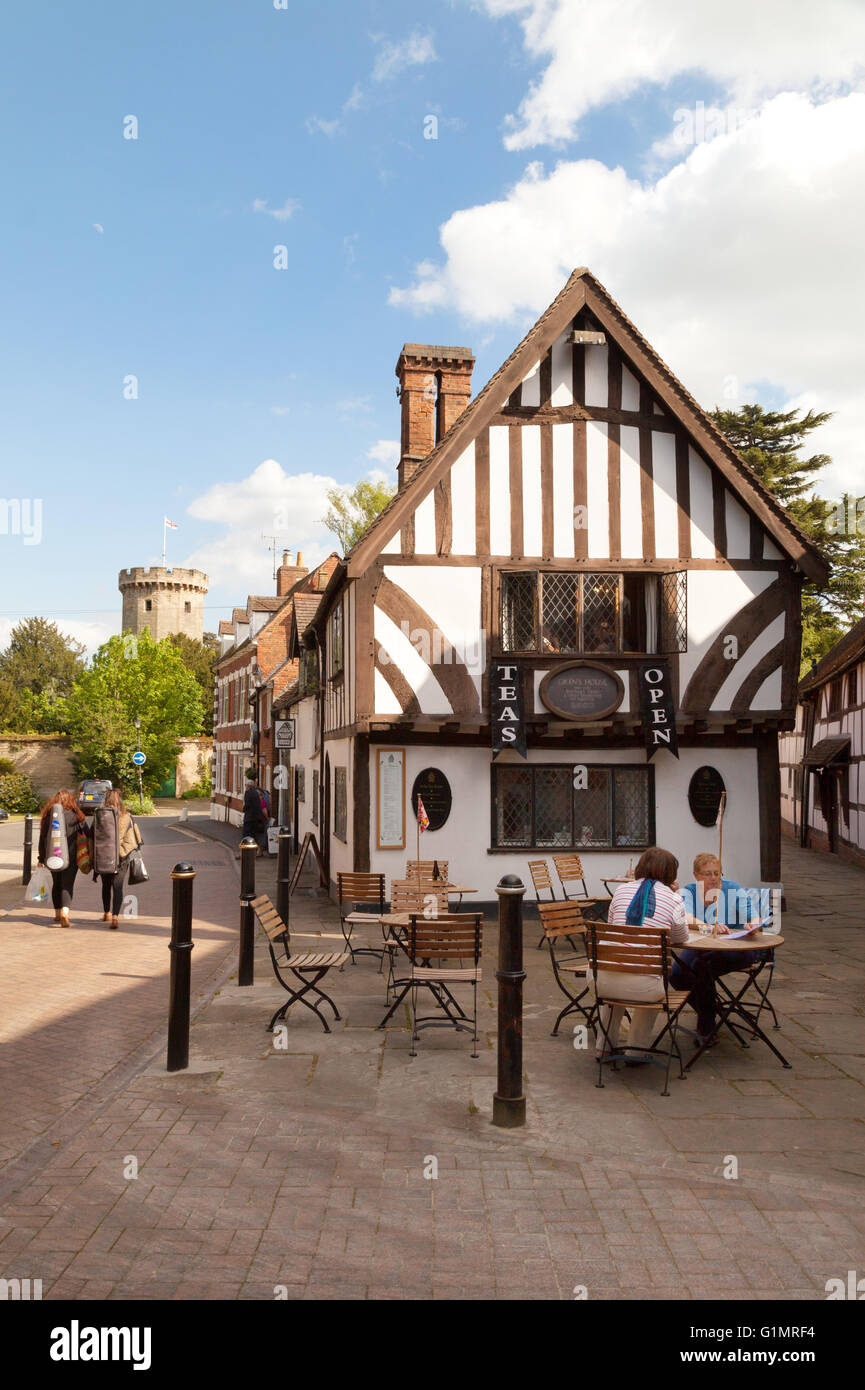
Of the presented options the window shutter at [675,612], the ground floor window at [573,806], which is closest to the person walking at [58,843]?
the ground floor window at [573,806]

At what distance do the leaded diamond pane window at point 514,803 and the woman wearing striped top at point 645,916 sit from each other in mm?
6873

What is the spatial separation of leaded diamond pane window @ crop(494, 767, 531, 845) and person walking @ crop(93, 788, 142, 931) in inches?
195

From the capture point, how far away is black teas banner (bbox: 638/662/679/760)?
14031 mm

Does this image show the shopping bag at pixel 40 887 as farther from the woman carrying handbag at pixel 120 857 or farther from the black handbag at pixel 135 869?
the black handbag at pixel 135 869

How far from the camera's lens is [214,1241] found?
4547 mm

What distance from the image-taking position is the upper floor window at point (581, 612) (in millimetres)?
14227

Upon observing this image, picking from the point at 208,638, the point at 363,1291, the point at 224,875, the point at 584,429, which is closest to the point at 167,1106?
the point at 363,1291

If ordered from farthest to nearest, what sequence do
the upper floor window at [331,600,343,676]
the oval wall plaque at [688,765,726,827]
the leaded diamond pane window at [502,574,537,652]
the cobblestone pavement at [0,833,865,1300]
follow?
the upper floor window at [331,600,343,676]
the oval wall plaque at [688,765,726,827]
the leaded diamond pane window at [502,574,537,652]
the cobblestone pavement at [0,833,865,1300]

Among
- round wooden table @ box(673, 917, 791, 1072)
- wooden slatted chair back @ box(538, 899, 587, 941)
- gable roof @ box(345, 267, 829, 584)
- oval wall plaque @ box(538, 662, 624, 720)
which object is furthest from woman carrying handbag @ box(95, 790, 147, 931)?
round wooden table @ box(673, 917, 791, 1072)

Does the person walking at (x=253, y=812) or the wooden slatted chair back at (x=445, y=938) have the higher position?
the person walking at (x=253, y=812)

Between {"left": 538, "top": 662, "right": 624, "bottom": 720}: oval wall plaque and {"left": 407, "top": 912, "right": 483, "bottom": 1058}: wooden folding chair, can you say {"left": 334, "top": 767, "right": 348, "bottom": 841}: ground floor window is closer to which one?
{"left": 538, "top": 662, "right": 624, "bottom": 720}: oval wall plaque

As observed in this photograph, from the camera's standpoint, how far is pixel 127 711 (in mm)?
53094

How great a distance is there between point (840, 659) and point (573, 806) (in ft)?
44.1

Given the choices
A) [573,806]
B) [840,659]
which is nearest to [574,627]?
[573,806]
